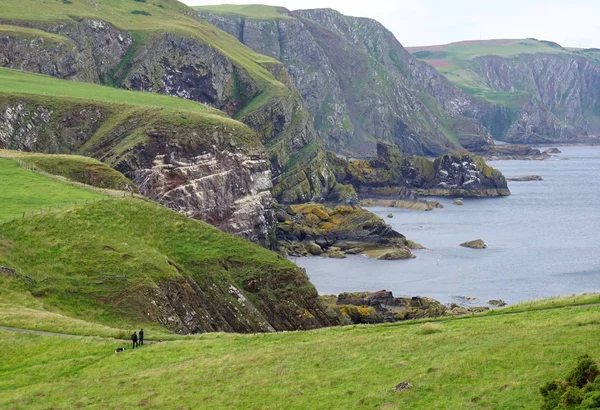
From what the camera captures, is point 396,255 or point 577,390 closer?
point 577,390

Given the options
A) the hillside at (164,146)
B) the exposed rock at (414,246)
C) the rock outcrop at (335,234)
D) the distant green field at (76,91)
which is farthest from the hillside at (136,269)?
the exposed rock at (414,246)

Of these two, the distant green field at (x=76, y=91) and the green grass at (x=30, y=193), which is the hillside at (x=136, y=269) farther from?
the distant green field at (x=76, y=91)

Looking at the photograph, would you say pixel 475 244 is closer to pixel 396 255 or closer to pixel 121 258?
pixel 396 255

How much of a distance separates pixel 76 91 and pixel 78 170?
50191 mm

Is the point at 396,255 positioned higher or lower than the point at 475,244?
higher

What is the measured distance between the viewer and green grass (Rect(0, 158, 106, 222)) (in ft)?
258

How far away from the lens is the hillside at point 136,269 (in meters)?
65.2

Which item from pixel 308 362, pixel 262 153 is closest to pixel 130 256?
pixel 308 362

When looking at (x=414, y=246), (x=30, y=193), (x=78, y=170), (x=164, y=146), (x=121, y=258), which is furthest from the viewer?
(x=414, y=246)

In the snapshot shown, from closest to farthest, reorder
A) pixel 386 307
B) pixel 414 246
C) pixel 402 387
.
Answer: pixel 402 387 < pixel 386 307 < pixel 414 246

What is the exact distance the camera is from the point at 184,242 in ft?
265

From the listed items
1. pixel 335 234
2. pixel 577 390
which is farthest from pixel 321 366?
pixel 335 234

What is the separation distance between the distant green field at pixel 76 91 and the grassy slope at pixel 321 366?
98.8m

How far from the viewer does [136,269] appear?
69812mm
